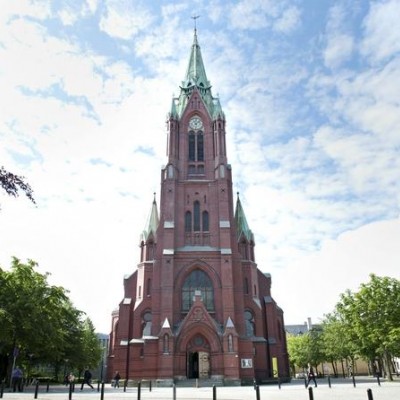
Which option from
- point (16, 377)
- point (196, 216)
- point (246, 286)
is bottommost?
point (16, 377)

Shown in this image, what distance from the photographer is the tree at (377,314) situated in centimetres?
3866

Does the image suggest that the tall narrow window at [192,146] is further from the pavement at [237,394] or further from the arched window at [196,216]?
the pavement at [237,394]

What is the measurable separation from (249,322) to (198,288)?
743cm

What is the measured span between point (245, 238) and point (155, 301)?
15469mm

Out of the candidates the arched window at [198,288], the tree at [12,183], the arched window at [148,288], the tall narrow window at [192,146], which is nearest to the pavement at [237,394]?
the tree at [12,183]

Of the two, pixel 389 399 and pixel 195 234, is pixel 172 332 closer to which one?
pixel 195 234

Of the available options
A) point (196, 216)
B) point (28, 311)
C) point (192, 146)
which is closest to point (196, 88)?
point (192, 146)

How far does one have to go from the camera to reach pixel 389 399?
18.6 meters

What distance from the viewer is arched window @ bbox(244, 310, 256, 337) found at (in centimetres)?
4641

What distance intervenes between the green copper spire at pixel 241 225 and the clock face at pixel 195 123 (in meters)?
11.6

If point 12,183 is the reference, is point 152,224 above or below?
above

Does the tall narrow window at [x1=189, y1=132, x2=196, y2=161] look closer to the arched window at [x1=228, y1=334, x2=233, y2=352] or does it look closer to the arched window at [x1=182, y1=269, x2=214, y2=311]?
the arched window at [x1=182, y1=269, x2=214, y2=311]

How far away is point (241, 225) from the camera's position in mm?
55438

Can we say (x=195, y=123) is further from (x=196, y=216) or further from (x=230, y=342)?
(x=230, y=342)
